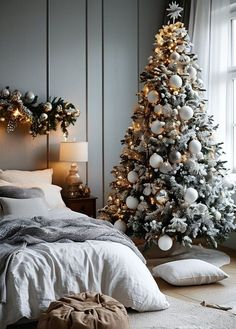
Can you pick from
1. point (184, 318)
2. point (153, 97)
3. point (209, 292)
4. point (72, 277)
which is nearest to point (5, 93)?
point (153, 97)

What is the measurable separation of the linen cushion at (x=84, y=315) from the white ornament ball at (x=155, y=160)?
210 centimetres

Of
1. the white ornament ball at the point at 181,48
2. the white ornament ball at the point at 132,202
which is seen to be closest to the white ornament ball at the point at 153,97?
the white ornament ball at the point at 181,48

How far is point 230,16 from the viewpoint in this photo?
227 inches

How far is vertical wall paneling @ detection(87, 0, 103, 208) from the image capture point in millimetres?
6156

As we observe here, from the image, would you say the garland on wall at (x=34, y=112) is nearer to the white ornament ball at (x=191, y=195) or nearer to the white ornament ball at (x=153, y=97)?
the white ornament ball at (x=153, y=97)

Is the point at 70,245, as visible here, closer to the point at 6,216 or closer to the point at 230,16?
the point at 6,216

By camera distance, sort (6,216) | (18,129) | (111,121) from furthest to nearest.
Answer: (111,121) < (18,129) < (6,216)

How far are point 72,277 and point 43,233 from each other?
428 millimetres

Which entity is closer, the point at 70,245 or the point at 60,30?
the point at 70,245

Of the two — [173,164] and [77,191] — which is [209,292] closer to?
[173,164]

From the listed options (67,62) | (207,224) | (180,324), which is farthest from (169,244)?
(67,62)

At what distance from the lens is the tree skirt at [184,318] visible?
129 inches

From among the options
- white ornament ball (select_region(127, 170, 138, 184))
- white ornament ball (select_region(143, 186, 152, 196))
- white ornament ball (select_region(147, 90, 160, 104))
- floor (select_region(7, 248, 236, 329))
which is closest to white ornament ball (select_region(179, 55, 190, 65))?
white ornament ball (select_region(147, 90, 160, 104))

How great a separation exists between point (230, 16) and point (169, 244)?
2941mm
